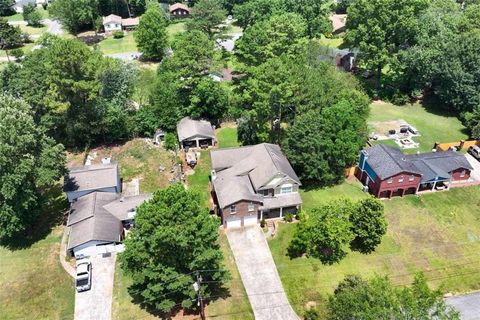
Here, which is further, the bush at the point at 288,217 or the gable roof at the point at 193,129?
the gable roof at the point at 193,129

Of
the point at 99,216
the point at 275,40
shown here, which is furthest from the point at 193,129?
the point at 275,40

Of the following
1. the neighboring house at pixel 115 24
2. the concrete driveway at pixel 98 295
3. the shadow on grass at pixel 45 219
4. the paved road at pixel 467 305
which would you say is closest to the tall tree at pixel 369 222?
the paved road at pixel 467 305

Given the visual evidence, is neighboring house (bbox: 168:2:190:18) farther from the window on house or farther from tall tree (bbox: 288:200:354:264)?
tall tree (bbox: 288:200:354:264)

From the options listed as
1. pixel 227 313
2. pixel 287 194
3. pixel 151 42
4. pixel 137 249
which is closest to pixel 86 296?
pixel 137 249

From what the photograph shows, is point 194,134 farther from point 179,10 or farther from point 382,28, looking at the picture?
point 179,10

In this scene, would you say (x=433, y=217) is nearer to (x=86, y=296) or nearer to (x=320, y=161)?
(x=320, y=161)

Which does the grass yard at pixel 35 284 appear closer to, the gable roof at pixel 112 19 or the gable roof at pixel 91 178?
the gable roof at pixel 91 178

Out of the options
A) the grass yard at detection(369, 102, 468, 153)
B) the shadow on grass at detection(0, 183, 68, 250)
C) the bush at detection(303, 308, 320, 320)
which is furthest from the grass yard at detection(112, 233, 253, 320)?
the grass yard at detection(369, 102, 468, 153)
